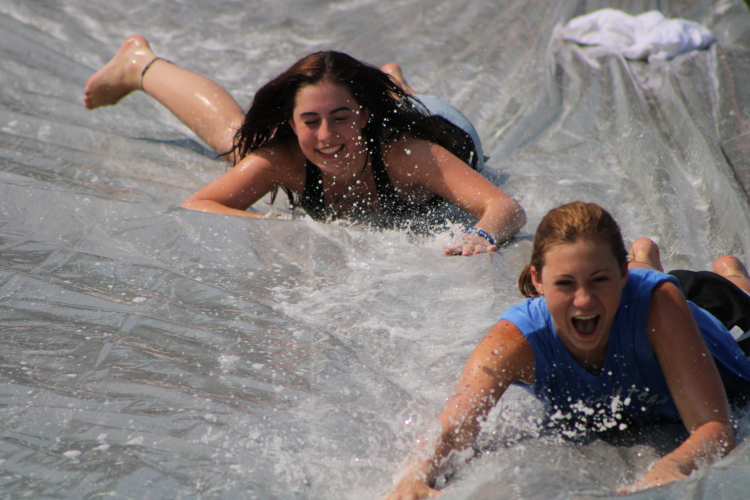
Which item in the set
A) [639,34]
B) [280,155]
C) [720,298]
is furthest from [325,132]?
[639,34]

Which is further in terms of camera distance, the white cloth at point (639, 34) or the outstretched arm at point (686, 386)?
the white cloth at point (639, 34)

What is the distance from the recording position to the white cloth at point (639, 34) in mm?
3988

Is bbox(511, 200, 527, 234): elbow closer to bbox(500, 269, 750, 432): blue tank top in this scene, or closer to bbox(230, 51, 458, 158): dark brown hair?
bbox(230, 51, 458, 158): dark brown hair

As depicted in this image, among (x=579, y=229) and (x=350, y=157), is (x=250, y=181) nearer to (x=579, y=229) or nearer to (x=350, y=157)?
(x=350, y=157)

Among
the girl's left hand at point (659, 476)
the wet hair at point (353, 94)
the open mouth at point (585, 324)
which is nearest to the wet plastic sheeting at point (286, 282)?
the girl's left hand at point (659, 476)

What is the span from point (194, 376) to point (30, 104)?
8.20 feet

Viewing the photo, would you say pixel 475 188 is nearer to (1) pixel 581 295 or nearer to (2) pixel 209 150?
(1) pixel 581 295

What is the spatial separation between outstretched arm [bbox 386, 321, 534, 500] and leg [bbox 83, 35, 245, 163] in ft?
6.57

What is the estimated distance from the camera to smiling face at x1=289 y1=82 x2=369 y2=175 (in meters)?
2.46

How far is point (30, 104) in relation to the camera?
340 cm

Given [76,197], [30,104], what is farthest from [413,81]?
[76,197]

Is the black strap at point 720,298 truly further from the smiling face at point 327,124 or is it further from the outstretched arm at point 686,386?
the smiling face at point 327,124

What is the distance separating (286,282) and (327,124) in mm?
706

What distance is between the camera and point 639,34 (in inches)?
165
